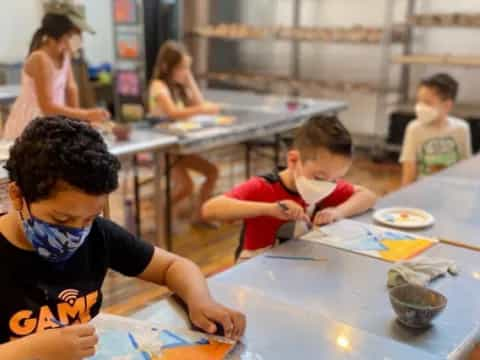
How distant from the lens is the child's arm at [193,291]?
1.17m

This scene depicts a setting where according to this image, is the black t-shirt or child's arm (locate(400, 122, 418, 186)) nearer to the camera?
the black t-shirt

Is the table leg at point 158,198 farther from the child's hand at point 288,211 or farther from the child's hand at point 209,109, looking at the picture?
the child's hand at point 288,211

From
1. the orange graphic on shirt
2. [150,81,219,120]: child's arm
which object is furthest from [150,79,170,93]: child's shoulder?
the orange graphic on shirt

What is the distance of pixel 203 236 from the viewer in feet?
12.1

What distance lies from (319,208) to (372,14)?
401 cm

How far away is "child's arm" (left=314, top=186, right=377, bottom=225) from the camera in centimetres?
184

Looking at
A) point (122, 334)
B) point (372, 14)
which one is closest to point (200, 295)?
point (122, 334)

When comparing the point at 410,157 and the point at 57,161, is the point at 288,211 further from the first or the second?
the point at 410,157

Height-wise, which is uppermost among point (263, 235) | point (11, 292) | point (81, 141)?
point (81, 141)

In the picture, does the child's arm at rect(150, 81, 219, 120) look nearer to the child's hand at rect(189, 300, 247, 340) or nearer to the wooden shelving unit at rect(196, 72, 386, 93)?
the wooden shelving unit at rect(196, 72, 386, 93)

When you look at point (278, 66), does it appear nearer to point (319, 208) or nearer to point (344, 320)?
point (319, 208)

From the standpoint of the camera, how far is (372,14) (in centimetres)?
552

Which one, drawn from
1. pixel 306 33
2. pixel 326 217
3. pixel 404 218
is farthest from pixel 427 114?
pixel 306 33

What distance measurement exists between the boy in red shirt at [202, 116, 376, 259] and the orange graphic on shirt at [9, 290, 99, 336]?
2.09ft
